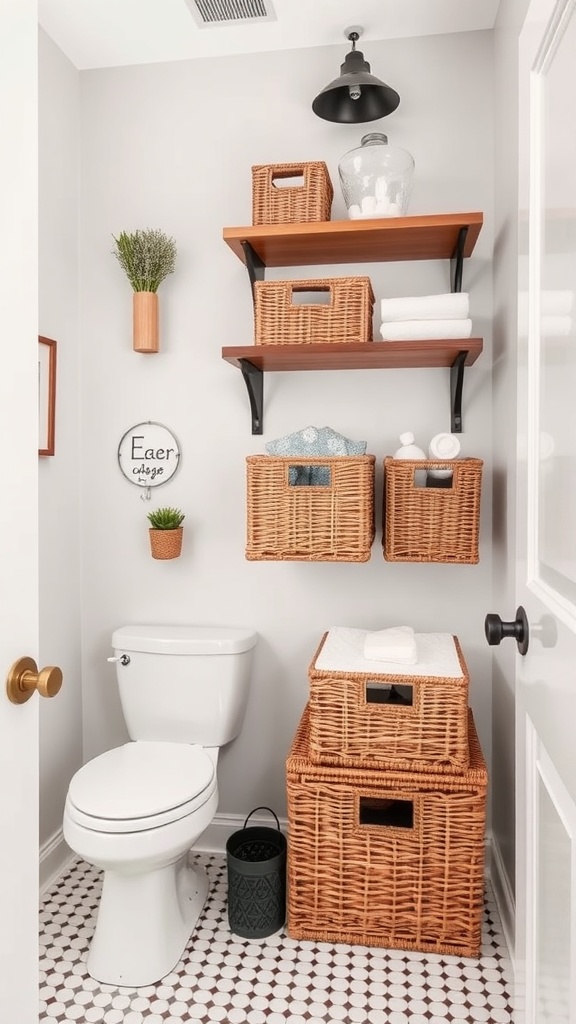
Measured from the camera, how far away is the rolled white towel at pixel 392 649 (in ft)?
6.15

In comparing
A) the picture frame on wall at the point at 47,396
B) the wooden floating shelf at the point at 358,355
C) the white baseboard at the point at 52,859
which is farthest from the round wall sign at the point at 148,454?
the white baseboard at the point at 52,859

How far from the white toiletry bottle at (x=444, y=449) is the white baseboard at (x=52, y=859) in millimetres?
1566

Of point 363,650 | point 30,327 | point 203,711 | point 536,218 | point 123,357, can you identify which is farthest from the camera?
point 123,357

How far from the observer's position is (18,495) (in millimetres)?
935

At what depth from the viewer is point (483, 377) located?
7.22ft

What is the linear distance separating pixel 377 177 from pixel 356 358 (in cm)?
49

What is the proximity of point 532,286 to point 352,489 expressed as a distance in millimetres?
934

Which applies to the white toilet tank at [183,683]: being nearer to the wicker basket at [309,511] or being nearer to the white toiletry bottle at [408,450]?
the wicker basket at [309,511]

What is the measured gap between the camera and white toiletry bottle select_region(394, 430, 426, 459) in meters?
2.03

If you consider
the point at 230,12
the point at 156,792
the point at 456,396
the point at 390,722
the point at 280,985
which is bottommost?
the point at 280,985

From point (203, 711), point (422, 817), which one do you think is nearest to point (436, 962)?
point (422, 817)

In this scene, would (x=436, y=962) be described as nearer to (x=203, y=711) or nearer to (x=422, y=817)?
(x=422, y=817)

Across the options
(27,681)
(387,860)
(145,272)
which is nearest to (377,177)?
(145,272)

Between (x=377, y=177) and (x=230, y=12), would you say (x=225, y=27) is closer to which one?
(x=230, y=12)
